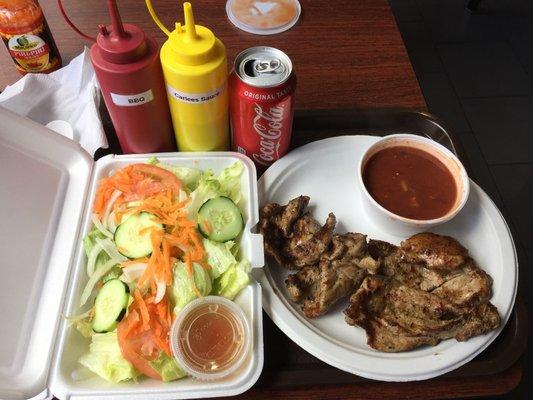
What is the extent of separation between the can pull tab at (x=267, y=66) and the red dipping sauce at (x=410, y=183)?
44 cm

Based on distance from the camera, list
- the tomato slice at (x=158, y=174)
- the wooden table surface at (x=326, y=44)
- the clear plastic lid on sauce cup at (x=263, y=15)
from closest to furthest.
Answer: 1. the tomato slice at (x=158, y=174)
2. the wooden table surface at (x=326, y=44)
3. the clear plastic lid on sauce cup at (x=263, y=15)

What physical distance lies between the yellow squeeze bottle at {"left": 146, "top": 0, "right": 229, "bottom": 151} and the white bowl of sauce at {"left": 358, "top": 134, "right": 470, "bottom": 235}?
508 millimetres

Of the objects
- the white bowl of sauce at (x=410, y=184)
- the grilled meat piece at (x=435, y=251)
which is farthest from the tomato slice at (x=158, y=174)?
the grilled meat piece at (x=435, y=251)

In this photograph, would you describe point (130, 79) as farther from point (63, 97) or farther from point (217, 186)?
point (63, 97)

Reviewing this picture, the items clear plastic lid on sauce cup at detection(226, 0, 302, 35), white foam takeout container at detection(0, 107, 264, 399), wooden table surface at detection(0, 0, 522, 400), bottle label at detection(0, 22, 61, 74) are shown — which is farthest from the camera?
clear plastic lid on sauce cup at detection(226, 0, 302, 35)

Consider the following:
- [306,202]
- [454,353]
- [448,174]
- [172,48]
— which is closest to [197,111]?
[172,48]

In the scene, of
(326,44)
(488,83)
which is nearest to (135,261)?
(326,44)

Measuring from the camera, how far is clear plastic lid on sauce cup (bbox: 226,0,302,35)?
204 cm

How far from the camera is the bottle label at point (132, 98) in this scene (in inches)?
53.9

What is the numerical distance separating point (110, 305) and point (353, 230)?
79 centimetres

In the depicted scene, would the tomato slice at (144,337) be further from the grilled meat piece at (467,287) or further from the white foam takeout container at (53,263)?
the grilled meat piece at (467,287)

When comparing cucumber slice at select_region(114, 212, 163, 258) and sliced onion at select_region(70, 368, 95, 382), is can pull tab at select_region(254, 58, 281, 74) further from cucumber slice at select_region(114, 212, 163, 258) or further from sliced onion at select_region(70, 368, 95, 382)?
sliced onion at select_region(70, 368, 95, 382)

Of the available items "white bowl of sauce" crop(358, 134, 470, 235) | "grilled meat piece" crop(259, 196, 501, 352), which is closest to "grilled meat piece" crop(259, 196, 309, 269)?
"grilled meat piece" crop(259, 196, 501, 352)

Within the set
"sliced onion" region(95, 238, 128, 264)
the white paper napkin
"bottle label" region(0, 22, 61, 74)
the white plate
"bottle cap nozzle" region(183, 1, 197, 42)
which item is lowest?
the white plate
